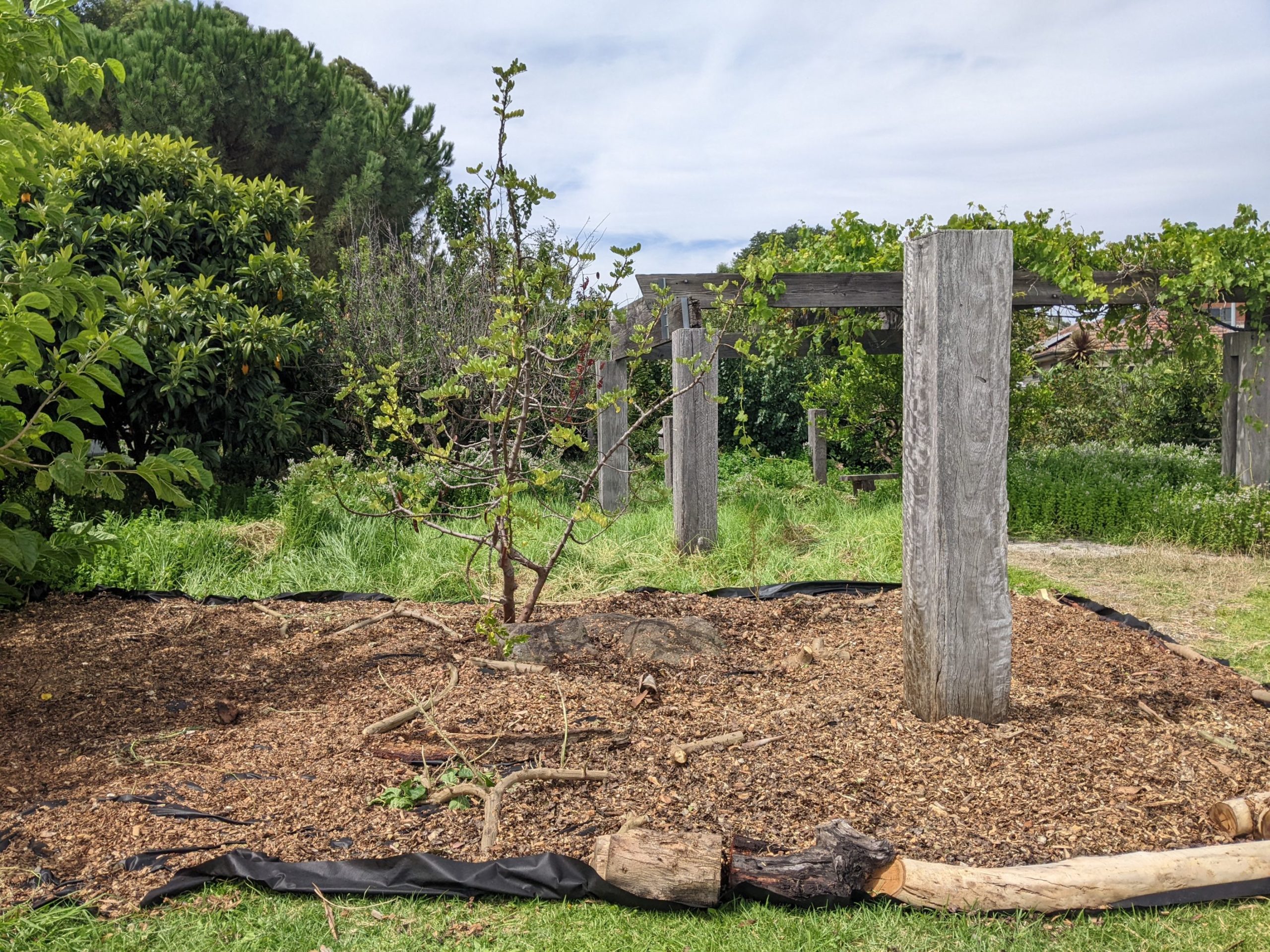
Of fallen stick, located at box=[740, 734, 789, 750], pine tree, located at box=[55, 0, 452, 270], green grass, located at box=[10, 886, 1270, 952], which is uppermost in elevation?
pine tree, located at box=[55, 0, 452, 270]

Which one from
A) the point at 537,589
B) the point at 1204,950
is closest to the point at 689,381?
the point at 537,589

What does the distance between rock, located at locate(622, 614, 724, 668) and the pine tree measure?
10744mm

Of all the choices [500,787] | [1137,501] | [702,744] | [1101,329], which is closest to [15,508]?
[500,787]

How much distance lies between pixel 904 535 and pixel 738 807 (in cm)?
115

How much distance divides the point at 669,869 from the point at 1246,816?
1.73m

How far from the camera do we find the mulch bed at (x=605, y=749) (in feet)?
8.86

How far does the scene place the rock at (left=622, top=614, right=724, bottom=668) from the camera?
415 cm

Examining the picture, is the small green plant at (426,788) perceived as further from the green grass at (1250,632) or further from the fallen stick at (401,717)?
the green grass at (1250,632)

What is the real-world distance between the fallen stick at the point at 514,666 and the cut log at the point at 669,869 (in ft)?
4.94

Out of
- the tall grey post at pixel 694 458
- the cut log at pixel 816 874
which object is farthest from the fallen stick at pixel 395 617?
the cut log at pixel 816 874

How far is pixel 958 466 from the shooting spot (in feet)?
10.2

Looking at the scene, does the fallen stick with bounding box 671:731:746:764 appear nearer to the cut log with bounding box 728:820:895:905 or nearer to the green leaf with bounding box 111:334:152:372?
the cut log with bounding box 728:820:895:905

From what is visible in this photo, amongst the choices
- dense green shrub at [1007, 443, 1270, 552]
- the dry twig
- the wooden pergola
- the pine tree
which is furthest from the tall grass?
the pine tree

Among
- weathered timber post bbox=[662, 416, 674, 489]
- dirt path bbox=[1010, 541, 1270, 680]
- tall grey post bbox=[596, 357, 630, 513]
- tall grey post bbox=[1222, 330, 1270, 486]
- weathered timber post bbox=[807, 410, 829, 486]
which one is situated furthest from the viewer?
weathered timber post bbox=[807, 410, 829, 486]
